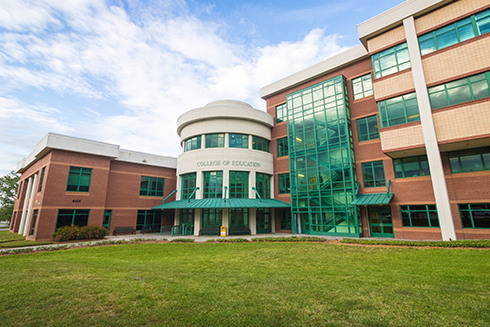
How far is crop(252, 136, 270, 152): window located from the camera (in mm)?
28219

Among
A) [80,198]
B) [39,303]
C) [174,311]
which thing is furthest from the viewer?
[80,198]

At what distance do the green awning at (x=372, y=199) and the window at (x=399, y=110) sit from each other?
18.9ft

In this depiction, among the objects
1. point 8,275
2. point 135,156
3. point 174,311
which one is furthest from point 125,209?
point 174,311

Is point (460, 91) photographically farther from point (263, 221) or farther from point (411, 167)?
point (263, 221)

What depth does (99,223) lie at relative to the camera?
82.1ft

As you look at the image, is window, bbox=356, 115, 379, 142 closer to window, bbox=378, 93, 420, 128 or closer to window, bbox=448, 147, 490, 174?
window, bbox=378, 93, 420, 128

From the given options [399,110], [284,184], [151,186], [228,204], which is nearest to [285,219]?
[284,184]

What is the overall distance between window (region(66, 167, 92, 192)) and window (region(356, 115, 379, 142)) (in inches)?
1089

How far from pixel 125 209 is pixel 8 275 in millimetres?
20316

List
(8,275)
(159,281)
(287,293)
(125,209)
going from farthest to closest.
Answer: (125,209)
(8,275)
(159,281)
(287,293)

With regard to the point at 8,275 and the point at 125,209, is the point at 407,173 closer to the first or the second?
the point at 8,275

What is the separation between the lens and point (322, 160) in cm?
2398

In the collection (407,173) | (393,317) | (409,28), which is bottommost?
(393,317)

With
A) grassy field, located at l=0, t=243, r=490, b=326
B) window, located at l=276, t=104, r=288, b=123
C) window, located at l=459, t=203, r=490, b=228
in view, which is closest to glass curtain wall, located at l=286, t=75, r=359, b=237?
window, located at l=276, t=104, r=288, b=123
